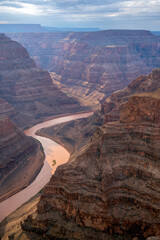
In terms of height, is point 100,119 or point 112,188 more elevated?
point 112,188

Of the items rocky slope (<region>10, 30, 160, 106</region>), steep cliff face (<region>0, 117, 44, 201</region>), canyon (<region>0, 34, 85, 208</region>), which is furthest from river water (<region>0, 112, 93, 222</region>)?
rocky slope (<region>10, 30, 160, 106</region>)

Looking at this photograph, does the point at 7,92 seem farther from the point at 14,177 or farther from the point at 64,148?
the point at 14,177

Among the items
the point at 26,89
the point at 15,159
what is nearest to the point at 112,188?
the point at 15,159

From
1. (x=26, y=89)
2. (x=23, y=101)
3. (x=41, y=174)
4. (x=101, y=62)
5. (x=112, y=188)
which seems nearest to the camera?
(x=112, y=188)

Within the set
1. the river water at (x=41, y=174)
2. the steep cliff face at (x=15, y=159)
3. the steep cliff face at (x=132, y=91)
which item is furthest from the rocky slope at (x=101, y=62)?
the steep cliff face at (x=15, y=159)

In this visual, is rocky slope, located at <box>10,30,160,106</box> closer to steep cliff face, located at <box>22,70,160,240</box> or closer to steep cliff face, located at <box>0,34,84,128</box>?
steep cliff face, located at <box>0,34,84,128</box>

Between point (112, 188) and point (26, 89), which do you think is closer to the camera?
point (112, 188)

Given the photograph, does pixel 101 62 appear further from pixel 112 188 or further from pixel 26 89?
pixel 112 188
